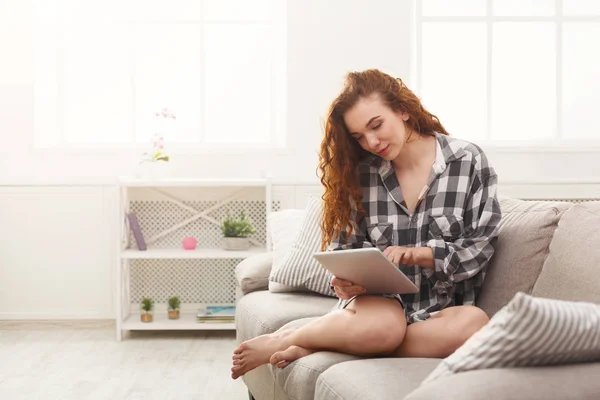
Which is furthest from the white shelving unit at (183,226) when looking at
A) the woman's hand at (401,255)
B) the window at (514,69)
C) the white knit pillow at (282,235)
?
the woman's hand at (401,255)

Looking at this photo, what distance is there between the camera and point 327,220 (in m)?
2.37

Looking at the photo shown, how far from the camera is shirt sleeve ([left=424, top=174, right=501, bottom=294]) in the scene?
2164mm

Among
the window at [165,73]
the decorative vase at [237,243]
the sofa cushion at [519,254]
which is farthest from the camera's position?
the window at [165,73]

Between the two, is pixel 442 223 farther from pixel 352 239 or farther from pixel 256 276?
pixel 256 276

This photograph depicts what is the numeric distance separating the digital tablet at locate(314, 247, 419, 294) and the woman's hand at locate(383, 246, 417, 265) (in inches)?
3.7

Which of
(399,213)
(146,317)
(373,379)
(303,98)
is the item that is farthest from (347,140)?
(146,317)

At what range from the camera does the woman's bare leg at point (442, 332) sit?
1982mm

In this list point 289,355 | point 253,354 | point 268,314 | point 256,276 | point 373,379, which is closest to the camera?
point 373,379

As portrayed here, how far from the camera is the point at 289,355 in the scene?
7.00 ft

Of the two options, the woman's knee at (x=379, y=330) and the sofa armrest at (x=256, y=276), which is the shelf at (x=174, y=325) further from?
the woman's knee at (x=379, y=330)

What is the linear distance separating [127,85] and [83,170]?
1.89ft

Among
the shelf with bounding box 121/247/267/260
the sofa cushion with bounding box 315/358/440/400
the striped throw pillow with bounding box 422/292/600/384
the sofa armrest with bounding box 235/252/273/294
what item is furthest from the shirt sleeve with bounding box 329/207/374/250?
the shelf with bounding box 121/247/267/260

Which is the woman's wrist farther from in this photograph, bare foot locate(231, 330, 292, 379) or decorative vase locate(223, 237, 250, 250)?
decorative vase locate(223, 237, 250, 250)

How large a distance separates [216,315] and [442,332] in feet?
8.35
